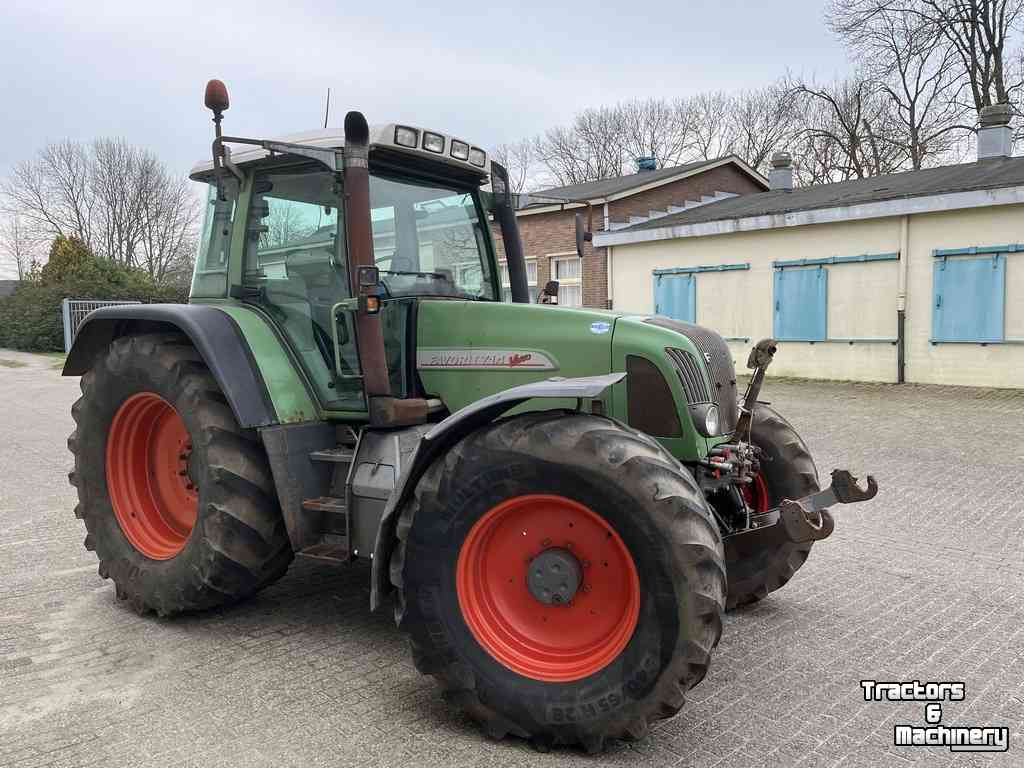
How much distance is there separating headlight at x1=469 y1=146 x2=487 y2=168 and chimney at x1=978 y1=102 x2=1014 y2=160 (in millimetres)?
16585

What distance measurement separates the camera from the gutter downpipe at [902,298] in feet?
47.7

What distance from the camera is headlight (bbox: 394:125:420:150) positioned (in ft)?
12.9

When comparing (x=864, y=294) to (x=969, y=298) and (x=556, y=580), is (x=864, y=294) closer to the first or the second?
(x=969, y=298)

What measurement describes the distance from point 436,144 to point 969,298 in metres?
12.4

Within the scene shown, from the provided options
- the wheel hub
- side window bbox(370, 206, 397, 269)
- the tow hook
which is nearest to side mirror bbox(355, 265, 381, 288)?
side window bbox(370, 206, 397, 269)

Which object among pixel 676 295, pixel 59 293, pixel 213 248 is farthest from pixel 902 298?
pixel 59 293

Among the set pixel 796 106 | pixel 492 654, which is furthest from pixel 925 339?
pixel 796 106

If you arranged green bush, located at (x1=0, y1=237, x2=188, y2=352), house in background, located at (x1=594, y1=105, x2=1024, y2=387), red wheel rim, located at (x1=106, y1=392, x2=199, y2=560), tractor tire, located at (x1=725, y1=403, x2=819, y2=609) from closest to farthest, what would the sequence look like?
tractor tire, located at (x1=725, y1=403, x2=819, y2=609) < red wheel rim, located at (x1=106, y1=392, x2=199, y2=560) < house in background, located at (x1=594, y1=105, x2=1024, y2=387) < green bush, located at (x1=0, y1=237, x2=188, y2=352)

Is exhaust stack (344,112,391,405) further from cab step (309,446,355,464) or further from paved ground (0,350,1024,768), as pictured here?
paved ground (0,350,1024,768)

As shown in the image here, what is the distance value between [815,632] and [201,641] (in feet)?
9.59

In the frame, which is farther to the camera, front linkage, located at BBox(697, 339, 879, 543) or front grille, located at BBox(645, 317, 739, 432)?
front grille, located at BBox(645, 317, 739, 432)

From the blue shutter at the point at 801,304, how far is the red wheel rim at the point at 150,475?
13.4 meters

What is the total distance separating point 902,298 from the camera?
14.6 metres

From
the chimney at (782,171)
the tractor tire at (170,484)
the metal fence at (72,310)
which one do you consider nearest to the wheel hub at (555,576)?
the tractor tire at (170,484)
